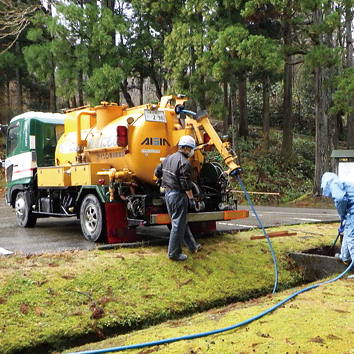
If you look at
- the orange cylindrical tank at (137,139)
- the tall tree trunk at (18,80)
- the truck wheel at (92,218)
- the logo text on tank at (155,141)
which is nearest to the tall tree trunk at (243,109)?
the tall tree trunk at (18,80)

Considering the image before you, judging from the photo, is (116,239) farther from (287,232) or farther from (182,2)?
(182,2)

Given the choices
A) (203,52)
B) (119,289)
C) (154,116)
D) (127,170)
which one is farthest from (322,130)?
(119,289)

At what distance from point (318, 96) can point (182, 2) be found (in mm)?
8163

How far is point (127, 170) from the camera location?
743 cm

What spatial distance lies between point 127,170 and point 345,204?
11.9 ft

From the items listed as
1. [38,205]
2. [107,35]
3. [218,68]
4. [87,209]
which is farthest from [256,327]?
[107,35]

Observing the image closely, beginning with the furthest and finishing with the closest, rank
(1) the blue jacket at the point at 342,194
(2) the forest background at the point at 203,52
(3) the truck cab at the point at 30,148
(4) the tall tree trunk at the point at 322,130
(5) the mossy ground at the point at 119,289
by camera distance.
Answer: (4) the tall tree trunk at the point at 322,130, (2) the forest background at the point at 203,52, (3) the truck cab at the point at 30,148, (1) the blue jacket at the point at 342,194, (5) the mossy ground at the point at 119,289

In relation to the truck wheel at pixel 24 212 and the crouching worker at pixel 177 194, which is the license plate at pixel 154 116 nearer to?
the crouching worker at pixel 177 194

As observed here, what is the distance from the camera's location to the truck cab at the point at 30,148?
1008 cm

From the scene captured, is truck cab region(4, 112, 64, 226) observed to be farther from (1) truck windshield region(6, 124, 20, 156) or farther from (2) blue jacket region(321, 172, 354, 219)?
(2) blue jacket region(321, 172, 354, 219)

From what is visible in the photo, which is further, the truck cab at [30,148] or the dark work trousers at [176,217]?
the truck cab at [30,148]

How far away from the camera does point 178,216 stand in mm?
6492

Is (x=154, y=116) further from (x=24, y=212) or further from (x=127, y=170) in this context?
(x=24, y=212)

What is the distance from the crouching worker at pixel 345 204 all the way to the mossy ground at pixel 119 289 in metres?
1.01
